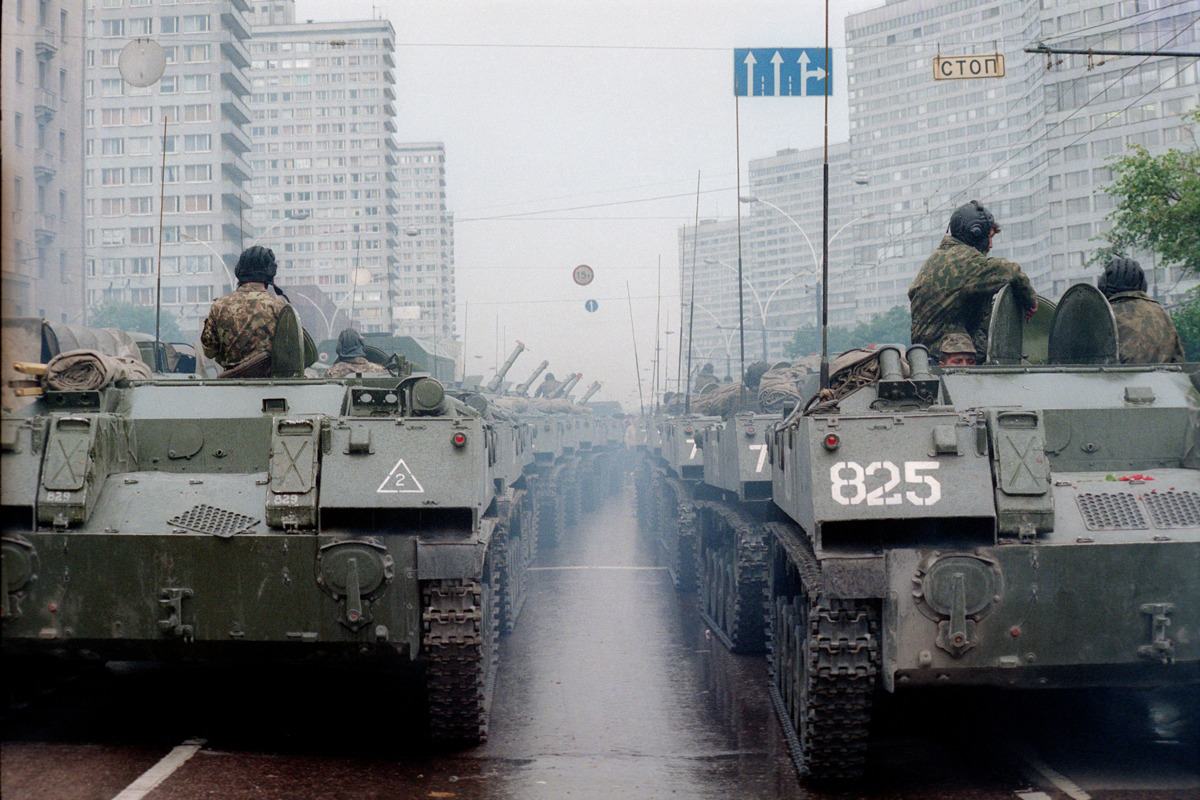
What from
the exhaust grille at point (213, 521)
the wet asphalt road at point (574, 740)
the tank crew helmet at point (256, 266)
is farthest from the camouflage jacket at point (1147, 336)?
the tank crew helmet at point (256, 266)

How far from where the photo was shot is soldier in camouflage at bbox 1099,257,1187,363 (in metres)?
9.27

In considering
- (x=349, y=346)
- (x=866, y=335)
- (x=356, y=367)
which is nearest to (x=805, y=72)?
(x=349, y=346)

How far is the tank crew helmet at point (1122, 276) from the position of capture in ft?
32.1

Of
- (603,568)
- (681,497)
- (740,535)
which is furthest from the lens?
(603,568)

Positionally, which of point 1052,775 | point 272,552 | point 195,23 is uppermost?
point 195,23

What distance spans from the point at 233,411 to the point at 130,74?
28.3ft

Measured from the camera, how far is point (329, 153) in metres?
133

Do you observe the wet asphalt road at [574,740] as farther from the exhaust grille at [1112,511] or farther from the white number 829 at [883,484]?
the white number 829 at [883,484]

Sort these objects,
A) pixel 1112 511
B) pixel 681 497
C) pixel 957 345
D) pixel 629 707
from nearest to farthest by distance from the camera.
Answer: pixel 1112 511 → pixel 629 707 → pixel 957 345 → pixel 681 497

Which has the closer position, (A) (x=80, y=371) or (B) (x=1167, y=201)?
(A) (x=80, y=371)

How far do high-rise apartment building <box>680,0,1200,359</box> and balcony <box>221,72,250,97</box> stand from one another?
95.9 ft

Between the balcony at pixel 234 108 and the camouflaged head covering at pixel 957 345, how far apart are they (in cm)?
7539

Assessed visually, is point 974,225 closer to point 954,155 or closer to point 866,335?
point 866,335

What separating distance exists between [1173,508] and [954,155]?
361 feet
